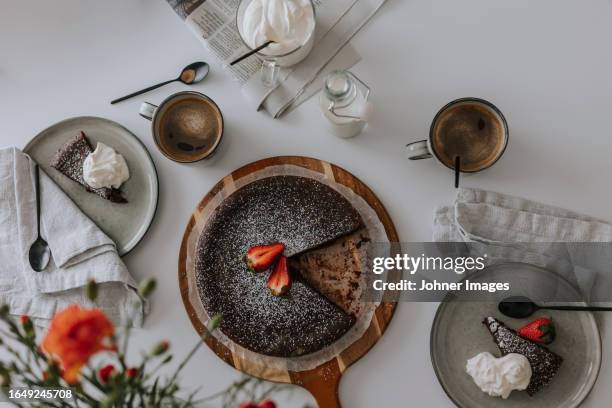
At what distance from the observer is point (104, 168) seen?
180 cm

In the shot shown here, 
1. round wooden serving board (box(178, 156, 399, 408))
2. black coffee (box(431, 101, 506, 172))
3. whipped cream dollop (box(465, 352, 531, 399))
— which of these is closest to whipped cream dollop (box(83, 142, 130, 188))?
round wooden serving board (box(178, 156, 399, 408))

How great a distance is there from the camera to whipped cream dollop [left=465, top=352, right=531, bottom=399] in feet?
5.35

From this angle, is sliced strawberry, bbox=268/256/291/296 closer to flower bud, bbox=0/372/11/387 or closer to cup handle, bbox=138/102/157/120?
cup handle, bbox=138/102/157/120

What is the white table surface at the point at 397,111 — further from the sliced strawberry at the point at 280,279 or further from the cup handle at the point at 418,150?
the sliced strawberry at the point at 280,279

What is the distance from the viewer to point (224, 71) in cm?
191

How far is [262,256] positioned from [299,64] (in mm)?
671

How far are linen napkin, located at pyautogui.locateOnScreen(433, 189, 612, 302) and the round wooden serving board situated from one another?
0.84ft

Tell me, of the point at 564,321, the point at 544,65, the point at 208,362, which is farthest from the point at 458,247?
the point at 208,362

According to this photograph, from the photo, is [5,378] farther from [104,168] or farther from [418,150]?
[418,150]

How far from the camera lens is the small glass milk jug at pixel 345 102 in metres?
1.73

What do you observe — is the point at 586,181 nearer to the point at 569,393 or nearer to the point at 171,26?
the point at 569,393

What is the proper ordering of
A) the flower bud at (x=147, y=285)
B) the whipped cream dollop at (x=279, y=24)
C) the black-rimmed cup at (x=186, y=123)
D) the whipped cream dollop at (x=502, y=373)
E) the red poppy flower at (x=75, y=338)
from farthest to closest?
the black-rimmed cup at (x=186, y=123)
the whipped cream dollop at (x=279, y=24)
the whipped cream dollop at (x=502, y=373)
the flower bud at (x=147, y=285)
the red poppy flower at (x=75, y=338)

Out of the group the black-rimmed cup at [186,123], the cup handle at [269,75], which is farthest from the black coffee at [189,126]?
the cup handle at [269,75]

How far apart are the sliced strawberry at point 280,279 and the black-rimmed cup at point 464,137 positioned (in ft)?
1.78
